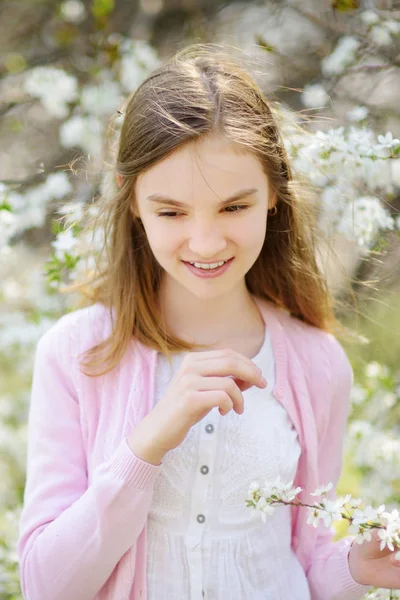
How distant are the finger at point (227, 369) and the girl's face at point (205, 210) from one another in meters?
0.17

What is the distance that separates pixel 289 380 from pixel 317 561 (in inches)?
14.1

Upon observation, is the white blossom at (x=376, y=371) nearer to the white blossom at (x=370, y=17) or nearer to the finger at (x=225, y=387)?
the white blossom at (x=370, y=17)

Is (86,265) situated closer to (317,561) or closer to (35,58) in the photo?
(317,561)

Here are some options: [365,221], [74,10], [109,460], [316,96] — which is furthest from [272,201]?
[74,10]

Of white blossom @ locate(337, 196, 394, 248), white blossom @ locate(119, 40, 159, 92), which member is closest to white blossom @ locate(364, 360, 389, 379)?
white blossom @ locate(337, 196, 394, 248)

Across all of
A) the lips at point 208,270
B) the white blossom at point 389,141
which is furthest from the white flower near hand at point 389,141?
the lips at point 208,270

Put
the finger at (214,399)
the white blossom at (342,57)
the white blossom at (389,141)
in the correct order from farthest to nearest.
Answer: the white blossom at (342,57), the white blossom at (389,141), the finger at (214,399)

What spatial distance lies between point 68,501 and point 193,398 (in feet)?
1.15

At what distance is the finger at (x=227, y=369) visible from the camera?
4.07 feet

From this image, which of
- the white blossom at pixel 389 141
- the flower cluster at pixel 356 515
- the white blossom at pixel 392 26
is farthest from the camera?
the white blossom at pixel 392 26

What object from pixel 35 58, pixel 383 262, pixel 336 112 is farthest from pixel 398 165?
pixel 35 58

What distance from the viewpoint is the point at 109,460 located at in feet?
4.33

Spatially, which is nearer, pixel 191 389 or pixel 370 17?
pixel 191 389

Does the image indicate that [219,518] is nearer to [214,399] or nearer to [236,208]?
[214,399]
